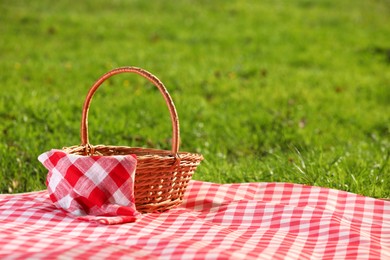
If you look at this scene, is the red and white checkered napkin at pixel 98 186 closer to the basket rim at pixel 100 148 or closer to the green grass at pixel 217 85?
the basket rim at pixel 100 148

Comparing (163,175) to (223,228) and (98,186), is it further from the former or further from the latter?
(223,228)

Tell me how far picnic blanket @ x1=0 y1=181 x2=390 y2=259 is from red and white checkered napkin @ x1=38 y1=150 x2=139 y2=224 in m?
0.09

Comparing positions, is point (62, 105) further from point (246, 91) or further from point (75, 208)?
point (75, 208)

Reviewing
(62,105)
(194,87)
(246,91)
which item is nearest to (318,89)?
(246,91)

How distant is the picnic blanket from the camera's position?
2723mm

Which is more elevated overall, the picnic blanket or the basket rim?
the basket rim

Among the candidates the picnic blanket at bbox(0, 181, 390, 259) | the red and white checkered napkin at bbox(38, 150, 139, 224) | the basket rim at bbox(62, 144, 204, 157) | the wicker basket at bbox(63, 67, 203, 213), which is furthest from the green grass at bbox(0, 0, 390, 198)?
the red and white checkered napkin at bbox(38, 150, 139, 224)

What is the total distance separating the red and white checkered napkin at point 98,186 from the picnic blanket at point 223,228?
0.09 meters

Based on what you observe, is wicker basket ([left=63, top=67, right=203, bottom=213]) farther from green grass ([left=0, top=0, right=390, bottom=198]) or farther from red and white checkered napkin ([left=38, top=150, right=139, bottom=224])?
green grass ([left=0, top=0, right=390, bottom=198])

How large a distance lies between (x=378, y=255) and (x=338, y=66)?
22.2 feet

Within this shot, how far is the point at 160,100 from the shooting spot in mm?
7316

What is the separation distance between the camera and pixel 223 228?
3.24 meters

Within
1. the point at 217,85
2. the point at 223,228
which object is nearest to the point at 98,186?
the point at 223,228

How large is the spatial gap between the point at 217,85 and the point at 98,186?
4.81 m
